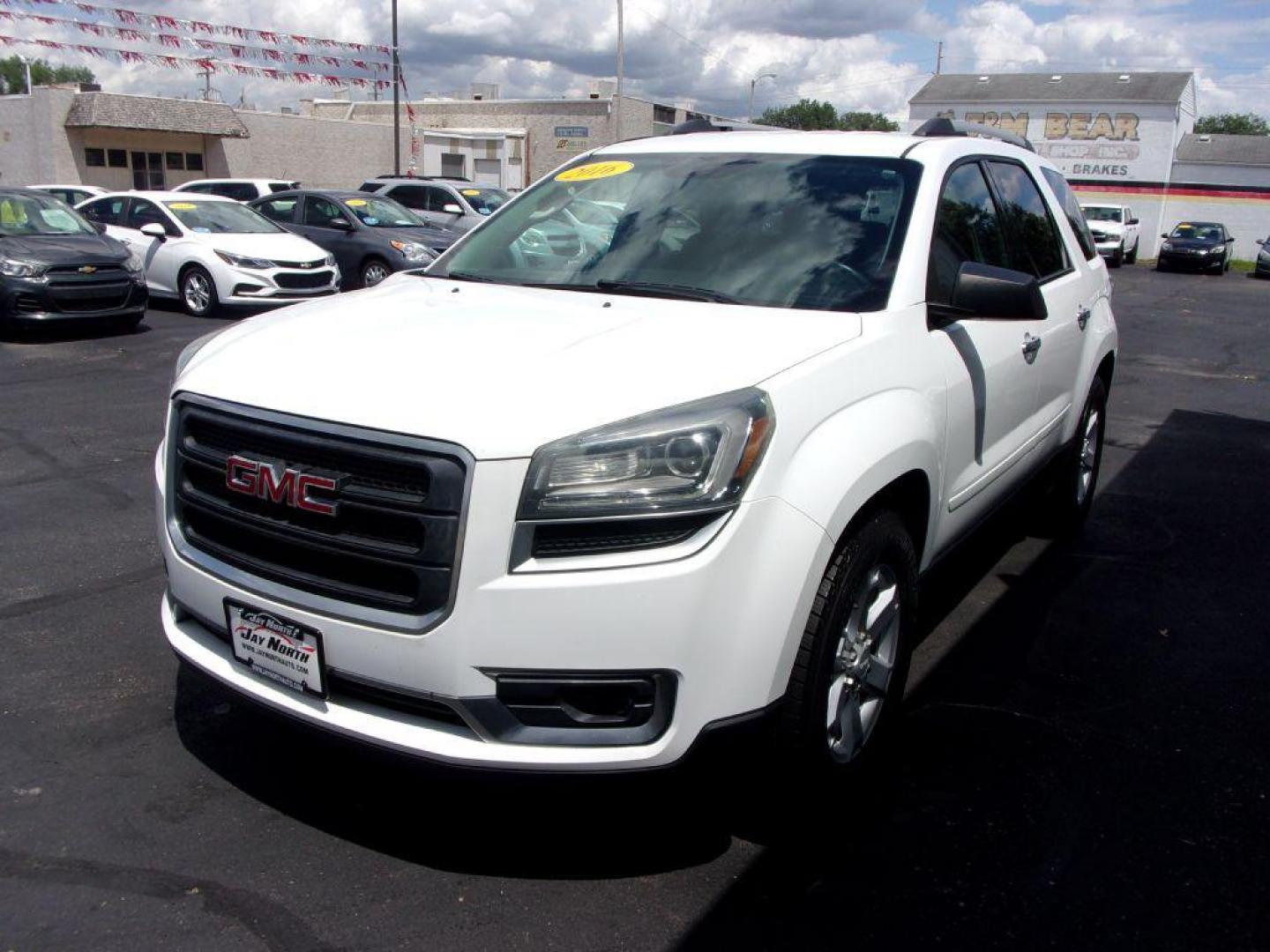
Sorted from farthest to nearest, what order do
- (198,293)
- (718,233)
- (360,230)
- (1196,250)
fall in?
(1196,250)
(360,230)
(198,293)
(718,233)

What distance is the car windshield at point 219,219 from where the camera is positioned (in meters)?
14.1

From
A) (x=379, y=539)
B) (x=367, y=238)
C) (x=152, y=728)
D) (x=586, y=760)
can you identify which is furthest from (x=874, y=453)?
(x=367, y=238)

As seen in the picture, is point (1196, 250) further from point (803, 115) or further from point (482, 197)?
point (803, 115)

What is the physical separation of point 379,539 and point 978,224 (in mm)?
2745

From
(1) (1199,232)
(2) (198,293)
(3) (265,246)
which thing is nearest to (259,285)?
(3) (265,246)

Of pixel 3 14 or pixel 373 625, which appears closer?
pixel 373 625

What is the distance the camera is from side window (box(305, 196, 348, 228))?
1595cm

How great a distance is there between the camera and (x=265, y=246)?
1359cm

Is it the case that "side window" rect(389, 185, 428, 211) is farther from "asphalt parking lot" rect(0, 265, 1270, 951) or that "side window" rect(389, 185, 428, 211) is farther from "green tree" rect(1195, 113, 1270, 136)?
"green tree" rect(1195, 113, 1270, 136)

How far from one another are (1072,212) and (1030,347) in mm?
1783

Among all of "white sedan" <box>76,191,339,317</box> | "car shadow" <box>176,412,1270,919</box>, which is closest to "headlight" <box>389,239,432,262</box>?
"white sedan" <box>76,191,339,317</box>

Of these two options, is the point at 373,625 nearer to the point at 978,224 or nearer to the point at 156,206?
the point at 978,224

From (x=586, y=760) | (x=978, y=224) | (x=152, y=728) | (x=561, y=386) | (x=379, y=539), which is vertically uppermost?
(x=978, y=224)

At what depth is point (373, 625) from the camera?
258 cm
